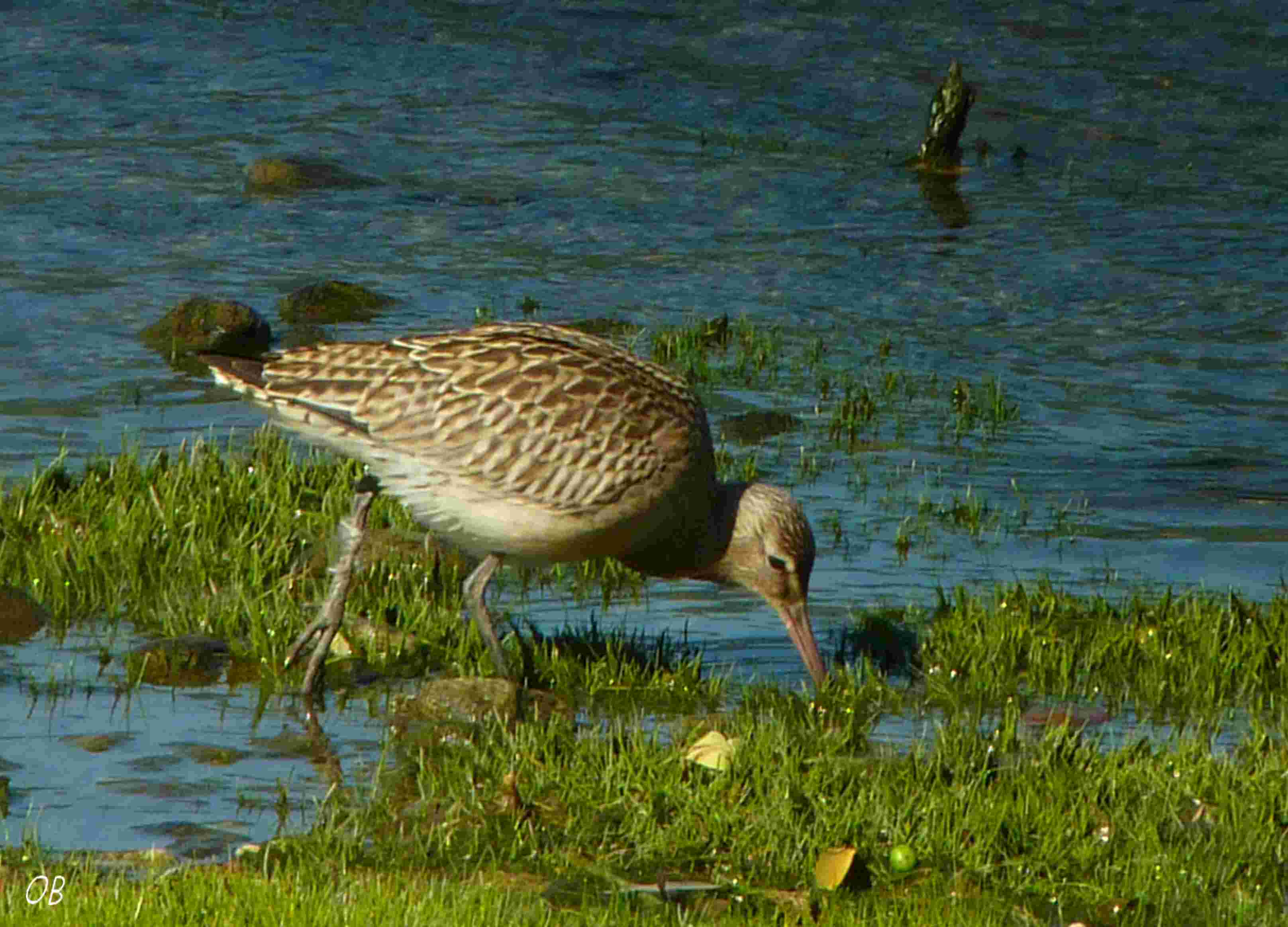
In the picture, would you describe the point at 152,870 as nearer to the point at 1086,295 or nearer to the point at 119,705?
the point at 119,705

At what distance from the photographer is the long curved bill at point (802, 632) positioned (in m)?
8.53

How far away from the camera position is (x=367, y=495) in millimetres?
8516

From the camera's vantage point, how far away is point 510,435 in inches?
326

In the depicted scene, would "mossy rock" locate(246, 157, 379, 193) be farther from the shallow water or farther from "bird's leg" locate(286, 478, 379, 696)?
"bird's leg" locate(286, 478, 379, 696)

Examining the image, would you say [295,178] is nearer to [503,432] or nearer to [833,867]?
[503,432]

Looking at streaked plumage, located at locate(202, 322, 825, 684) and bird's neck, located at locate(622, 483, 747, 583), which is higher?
streaked plumage, located at locate(202, 322, 825, 684)

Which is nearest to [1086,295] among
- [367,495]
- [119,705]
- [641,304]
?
[641,304]

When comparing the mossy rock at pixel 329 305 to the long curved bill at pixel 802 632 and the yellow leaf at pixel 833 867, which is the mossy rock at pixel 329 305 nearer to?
the long curved bill at pixel 802 632

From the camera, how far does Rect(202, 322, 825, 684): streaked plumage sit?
27.1 ft

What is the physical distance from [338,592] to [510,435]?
2.74 feet

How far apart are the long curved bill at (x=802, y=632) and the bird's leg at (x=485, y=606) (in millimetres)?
1122

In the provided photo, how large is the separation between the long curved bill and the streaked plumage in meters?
0.02

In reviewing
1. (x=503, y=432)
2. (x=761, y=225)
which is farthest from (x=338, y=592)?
(x=761, y=225)

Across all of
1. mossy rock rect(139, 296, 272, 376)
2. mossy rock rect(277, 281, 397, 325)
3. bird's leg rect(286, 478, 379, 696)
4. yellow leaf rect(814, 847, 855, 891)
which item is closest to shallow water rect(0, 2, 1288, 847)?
mossy rock rect(277, 281, 397, 325)
